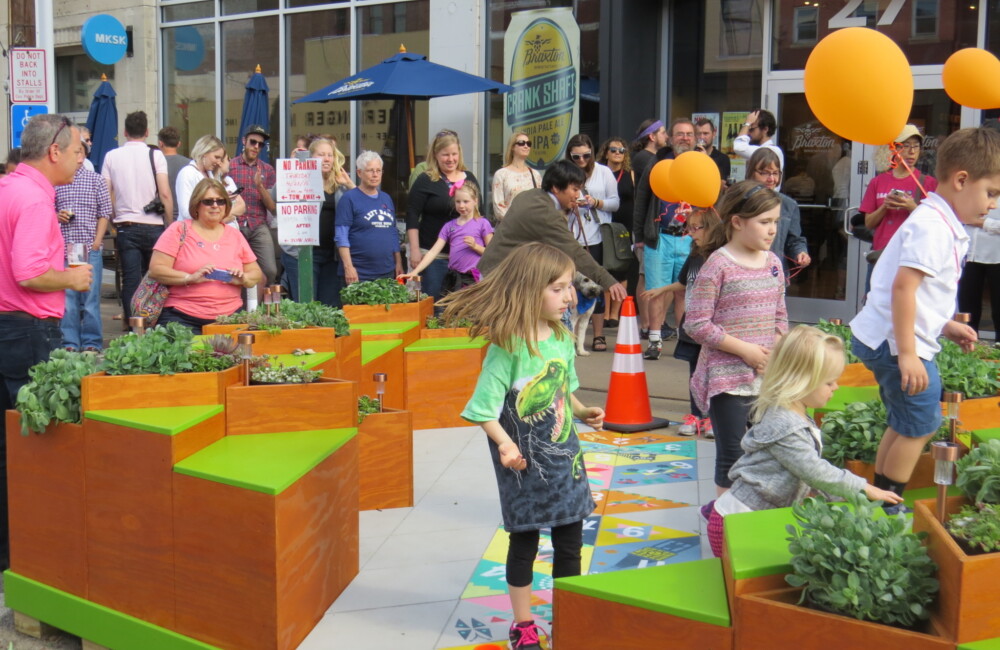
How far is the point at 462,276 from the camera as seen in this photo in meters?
9.23

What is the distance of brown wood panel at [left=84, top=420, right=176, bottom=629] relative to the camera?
423cm

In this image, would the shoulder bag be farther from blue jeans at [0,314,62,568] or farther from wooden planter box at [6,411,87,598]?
wooden planter box at [6,411,87,598]

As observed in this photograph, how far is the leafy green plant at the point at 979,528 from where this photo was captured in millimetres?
2830

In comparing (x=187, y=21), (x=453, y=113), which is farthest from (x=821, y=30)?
(x=187, y=21)

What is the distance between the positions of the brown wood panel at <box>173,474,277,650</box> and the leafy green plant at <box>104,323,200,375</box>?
67 cm

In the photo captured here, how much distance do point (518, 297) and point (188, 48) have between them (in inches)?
593

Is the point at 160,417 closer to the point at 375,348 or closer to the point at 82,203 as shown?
the point at 375,348

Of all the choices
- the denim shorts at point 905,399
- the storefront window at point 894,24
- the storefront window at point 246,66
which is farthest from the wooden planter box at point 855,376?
the storefront window at point 246,66

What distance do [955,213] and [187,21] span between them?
1529 cm

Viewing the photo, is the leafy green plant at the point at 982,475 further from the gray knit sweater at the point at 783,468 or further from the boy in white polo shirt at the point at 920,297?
the boy in white polo shirt at the point at 920,297

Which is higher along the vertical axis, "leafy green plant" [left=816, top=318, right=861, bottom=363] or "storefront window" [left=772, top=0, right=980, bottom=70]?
"storefront window" [left=772, top=0, right=980, bottom=70]

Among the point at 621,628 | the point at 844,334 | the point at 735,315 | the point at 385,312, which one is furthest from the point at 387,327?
the point at 621,628

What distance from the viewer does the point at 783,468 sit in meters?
4.06

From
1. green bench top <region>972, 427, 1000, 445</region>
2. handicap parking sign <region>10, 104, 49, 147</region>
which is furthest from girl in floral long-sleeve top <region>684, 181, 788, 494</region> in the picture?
handicap parking sign <region>10, 104, 49, 147</region>
